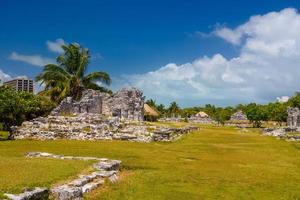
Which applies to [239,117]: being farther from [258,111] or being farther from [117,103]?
[117,103]

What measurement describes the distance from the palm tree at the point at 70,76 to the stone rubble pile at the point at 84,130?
15899mm

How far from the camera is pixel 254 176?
64.1 feet

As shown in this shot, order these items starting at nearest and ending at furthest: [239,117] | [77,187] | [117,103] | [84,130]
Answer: [77,187] → [84,130] → [117,103] → [239,117]

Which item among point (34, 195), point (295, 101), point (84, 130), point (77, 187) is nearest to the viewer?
point (34, 195)

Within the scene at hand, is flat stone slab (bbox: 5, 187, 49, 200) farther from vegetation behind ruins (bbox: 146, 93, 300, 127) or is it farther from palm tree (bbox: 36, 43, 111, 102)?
vegetation behind ruins (bbox: 146, 93, 300, 127)

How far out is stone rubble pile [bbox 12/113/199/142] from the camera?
3591 cm

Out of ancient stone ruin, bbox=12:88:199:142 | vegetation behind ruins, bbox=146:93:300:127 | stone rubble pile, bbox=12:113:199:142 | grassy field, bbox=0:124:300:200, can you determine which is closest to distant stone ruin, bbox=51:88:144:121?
ancient stone ruin, bbox=12:88:199:142

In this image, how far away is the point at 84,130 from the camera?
36938 millimetres

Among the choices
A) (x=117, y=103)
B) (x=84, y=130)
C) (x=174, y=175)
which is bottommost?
(x=174, y=175)

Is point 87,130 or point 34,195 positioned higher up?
point 87,130

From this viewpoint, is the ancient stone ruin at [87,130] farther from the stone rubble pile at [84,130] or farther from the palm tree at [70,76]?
the palm tree at [70,76]

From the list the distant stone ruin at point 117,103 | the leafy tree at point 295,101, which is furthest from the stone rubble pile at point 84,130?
the leafy tree at point 295,101

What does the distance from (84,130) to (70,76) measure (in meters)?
20.4

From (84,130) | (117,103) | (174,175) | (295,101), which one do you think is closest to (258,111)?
(295,101)
